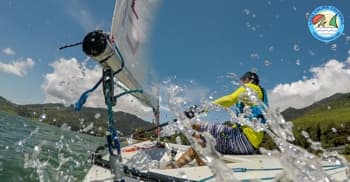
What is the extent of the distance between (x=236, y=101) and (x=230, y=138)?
A: 74 cm

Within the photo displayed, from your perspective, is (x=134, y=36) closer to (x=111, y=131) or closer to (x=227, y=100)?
(x=227, y=100)

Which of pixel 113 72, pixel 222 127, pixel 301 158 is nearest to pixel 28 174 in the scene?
pixel 222 127

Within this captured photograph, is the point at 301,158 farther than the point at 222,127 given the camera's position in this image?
No

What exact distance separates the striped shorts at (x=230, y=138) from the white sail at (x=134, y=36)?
1.36 m

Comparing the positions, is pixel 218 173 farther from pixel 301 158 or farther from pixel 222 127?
pixel 222 127

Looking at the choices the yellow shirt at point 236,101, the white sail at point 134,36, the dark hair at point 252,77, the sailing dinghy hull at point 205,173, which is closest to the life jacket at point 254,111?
the yellow shirt at point 236,101

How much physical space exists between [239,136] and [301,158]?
240 cm

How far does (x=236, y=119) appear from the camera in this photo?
544 centimetres

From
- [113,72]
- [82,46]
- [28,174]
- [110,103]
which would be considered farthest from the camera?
[28,174]

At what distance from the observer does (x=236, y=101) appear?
222 inches

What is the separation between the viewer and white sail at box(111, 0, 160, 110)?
4137 millimetres

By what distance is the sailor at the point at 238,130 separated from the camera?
5621 millimetres

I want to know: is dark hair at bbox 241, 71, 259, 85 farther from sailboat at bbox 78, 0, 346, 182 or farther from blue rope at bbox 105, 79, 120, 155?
blue rope at bbox 105, 79, 120, 155

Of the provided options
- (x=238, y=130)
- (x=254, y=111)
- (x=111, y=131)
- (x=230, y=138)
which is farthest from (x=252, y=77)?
(x=111, y=131)
